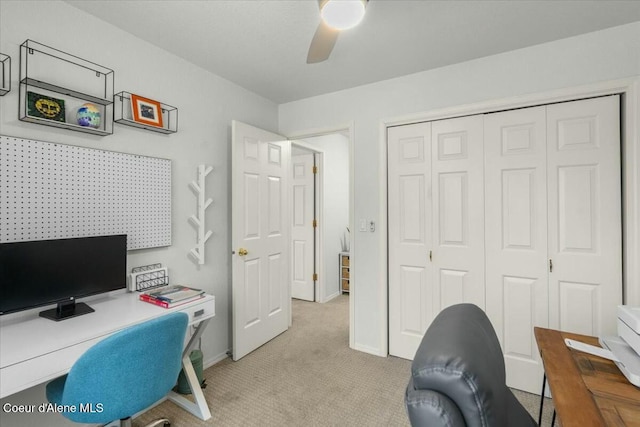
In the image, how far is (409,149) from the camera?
8.61 ft

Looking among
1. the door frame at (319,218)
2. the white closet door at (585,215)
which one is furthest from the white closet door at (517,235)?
the door frame at (319,218)

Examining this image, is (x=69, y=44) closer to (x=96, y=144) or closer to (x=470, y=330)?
(x=96, y=144)

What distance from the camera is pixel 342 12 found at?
126 cm

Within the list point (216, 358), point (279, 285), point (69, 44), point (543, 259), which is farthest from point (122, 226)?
point (543, 259)

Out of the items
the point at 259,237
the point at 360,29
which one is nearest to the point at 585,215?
the point at 360,29

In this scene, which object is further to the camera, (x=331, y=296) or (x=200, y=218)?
(x=331, y=296)

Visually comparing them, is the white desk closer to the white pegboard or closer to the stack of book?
the stack of book

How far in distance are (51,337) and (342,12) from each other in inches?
72.5

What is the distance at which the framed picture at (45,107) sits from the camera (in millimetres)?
1531

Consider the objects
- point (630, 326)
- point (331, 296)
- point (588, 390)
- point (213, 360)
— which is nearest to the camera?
point (588, 390)

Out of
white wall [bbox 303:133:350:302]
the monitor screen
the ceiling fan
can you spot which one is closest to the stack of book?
the monitor screen

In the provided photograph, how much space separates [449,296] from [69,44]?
9.97 ft

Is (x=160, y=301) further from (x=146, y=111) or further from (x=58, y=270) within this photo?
(x=146, y=111)

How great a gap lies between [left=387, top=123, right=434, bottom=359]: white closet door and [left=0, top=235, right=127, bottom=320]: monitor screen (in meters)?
2.04
